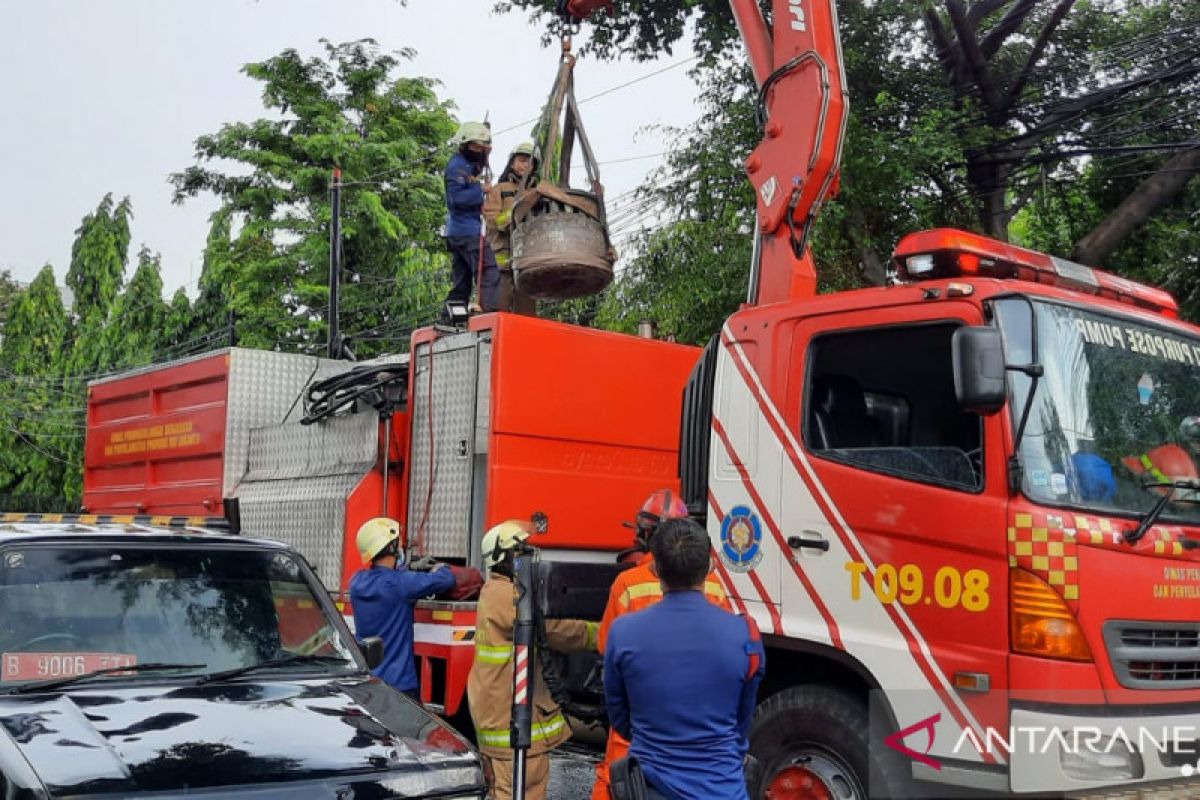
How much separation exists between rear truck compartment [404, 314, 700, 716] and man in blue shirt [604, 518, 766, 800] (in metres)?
2.40

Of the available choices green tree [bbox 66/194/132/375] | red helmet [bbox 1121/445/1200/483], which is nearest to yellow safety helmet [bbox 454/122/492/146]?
red helmet [bbox 1121/445/1200/483]

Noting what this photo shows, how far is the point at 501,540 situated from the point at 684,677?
2.15 meters

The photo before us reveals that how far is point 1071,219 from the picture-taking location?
1315 centimetres

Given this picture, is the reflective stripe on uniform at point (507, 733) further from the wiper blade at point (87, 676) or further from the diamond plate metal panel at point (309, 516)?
the diamond plate metal panel at point (309, 516)

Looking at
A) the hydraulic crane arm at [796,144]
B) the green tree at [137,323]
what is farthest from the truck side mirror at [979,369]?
the green tree at [137,323]

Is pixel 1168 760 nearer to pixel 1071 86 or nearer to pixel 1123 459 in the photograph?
pixel 1123 459

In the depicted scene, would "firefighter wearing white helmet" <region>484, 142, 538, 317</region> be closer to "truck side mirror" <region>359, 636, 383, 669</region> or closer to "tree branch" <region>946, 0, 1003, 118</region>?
"truck side mirror" <region>359, 636, 383, 669</region>

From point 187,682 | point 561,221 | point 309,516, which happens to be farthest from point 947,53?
point 187,682

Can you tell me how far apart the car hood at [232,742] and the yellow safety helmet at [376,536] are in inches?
71.6

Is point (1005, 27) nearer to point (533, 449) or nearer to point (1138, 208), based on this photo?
point (1138, 208)

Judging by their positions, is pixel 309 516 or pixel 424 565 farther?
pixel 309 516

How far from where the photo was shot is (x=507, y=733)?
5.29 meters

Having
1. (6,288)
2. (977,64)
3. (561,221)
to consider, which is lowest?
(561,221)

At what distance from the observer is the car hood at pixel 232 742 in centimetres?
333
